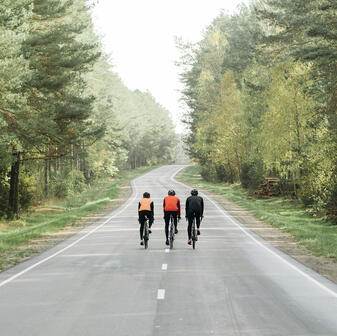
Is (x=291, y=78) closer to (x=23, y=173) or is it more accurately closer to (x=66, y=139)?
(x=66, y=139)

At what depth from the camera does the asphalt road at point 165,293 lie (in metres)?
8.20

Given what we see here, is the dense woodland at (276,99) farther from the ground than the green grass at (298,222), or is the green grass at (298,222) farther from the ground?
the dense woodland at (276,99)

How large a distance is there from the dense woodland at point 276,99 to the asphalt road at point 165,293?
38.3 feet

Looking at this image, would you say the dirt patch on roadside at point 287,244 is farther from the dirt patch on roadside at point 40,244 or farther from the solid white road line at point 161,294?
the dirt patch on roadside at point 40,244

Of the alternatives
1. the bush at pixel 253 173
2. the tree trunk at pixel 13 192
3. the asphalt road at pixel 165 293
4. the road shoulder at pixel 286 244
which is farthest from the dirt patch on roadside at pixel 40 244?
the bush at pixel 253 173

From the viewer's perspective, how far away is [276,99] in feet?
125

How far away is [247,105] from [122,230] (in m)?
26.9

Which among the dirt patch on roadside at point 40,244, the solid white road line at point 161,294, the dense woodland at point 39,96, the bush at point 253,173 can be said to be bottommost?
the dirt patch on roadside at point 40,244

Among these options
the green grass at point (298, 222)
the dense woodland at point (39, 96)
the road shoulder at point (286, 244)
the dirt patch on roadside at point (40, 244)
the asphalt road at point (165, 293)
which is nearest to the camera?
the asphalt road at point (165, 293)

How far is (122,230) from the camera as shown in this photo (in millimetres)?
25359

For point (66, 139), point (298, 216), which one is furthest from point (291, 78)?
point (66, 139)

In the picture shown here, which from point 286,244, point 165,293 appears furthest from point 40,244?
point 165,293

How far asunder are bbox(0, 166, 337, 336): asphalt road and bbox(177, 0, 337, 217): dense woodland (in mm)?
11669

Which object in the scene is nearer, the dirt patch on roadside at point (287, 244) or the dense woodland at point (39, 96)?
the dirt patch on roadside at point (287, 244)
